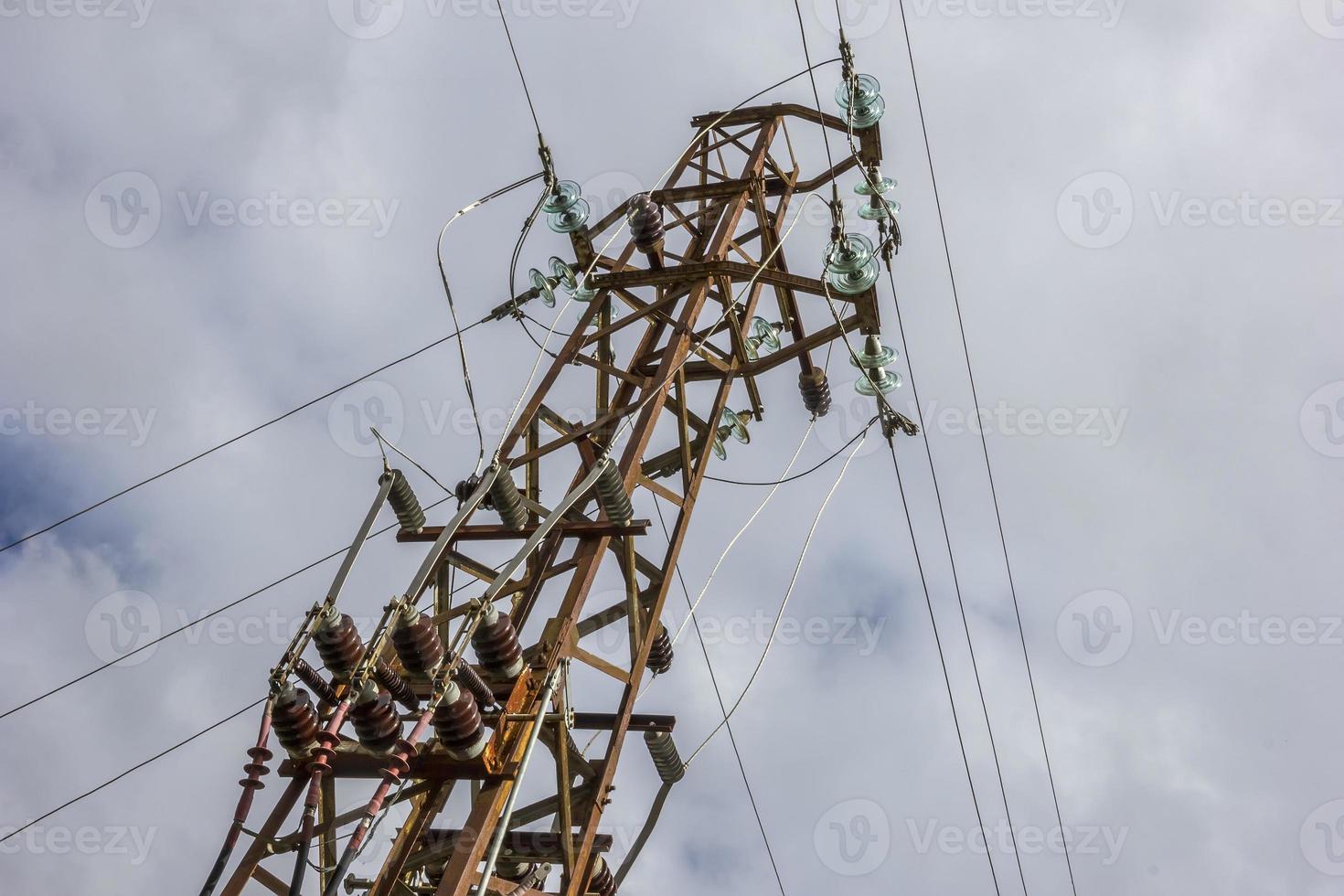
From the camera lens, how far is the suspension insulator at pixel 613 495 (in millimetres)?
9930

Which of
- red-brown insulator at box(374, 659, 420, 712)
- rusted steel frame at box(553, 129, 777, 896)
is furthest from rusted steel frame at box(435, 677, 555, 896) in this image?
rusted steel frame at box(553, 129, 777, 896)

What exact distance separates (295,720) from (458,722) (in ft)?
3.13

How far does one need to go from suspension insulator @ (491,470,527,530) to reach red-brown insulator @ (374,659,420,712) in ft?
6.35

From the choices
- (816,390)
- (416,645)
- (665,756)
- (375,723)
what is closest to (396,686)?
(375,723)

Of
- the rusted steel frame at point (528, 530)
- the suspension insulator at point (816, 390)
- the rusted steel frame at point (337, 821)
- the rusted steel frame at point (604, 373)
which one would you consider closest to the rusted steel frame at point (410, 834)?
the rusted steel frame at point (337, 821)

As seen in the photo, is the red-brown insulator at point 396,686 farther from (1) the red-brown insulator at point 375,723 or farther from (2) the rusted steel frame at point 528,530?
(2) the rusted steel frame at point 528,530

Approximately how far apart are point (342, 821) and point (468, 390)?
13.0ft

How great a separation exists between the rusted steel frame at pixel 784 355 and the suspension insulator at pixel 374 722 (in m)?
5.41

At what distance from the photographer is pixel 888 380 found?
12625 millimetres

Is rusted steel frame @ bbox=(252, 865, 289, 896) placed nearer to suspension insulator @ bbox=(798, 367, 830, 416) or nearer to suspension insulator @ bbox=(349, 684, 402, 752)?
suspension insulator @ bbox=(349, 684, 402, 752)

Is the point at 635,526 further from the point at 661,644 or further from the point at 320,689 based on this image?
the point at 320,689

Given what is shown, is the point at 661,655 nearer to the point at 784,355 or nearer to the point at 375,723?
the point at 784,355

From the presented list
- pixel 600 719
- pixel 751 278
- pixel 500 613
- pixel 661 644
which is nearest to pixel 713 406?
pixel 751 278

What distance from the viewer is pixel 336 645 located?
7.88 m
